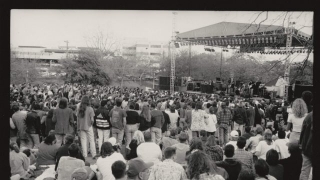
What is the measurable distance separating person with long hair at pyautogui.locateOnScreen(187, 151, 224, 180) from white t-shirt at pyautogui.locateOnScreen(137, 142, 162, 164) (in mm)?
1674

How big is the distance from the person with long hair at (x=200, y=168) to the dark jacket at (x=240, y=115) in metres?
5.84

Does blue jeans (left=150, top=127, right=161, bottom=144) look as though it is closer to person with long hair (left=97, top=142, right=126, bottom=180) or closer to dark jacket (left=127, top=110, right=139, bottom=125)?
dark jacket (left=127, top=110, right=139, bottom=125)

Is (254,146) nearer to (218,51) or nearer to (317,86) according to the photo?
(317,86)

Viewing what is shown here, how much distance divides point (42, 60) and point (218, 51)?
70.8 ft

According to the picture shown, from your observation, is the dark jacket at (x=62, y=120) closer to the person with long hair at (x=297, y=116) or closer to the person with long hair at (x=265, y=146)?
the person with long hair at (x=265, y=146)

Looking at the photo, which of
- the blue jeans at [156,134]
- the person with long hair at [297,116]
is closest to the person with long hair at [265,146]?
the person with long hair at [297,116]

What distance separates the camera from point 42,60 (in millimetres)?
40906

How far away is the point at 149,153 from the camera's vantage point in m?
5.29

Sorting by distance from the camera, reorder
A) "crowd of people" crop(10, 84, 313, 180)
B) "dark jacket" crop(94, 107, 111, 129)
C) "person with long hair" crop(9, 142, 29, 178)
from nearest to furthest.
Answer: "crowd of people" crop(10, 84, 313, 180) < "person with long hair" crop(9, 142, 29, 178) < "dark jacket" crop(94, 107, 111, 129)

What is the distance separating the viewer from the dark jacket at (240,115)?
30.4ft

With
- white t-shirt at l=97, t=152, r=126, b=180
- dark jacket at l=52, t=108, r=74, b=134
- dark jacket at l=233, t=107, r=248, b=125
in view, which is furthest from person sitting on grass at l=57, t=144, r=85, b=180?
dark jacket at l=233, t=107, r=248, b=125

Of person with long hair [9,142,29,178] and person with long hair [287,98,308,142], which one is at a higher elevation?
person with long hair [287,98,308,142]

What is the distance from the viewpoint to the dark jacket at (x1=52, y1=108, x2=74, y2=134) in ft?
22.4
